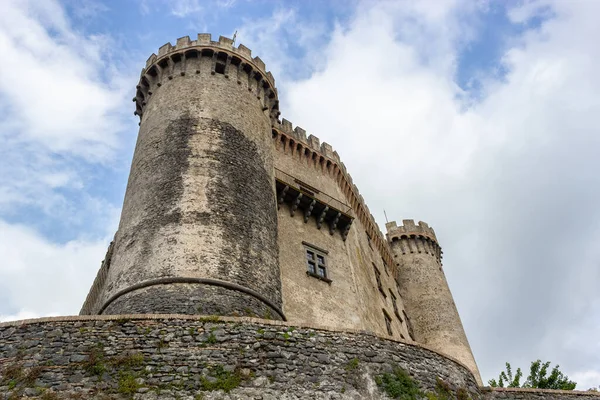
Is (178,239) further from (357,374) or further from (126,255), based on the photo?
(357,374)

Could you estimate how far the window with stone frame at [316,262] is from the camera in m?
20.9

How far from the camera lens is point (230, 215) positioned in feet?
54.9

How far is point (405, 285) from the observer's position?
36656 mm

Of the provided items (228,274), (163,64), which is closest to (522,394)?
(228,274)

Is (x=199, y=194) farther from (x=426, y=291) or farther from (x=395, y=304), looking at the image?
(x=426, y=291)

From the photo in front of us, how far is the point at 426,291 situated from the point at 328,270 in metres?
16.4

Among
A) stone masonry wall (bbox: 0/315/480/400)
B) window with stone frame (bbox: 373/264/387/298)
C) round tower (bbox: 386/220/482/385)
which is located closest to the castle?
stone masonry wall (bbox: 0/315/480/400)

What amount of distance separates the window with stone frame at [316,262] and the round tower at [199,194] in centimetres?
317

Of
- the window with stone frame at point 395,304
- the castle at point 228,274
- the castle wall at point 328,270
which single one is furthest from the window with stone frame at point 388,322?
the window with stone frame at point 395,304

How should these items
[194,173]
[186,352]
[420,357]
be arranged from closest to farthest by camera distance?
[186,352], [420,357], [194,173]

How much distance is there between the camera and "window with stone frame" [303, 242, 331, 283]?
68.4 ft

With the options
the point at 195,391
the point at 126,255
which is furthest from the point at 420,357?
the point at 126,255

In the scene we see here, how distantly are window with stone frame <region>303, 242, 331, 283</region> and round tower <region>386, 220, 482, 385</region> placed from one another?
12737 millimetres

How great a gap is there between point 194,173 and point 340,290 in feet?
24.8
